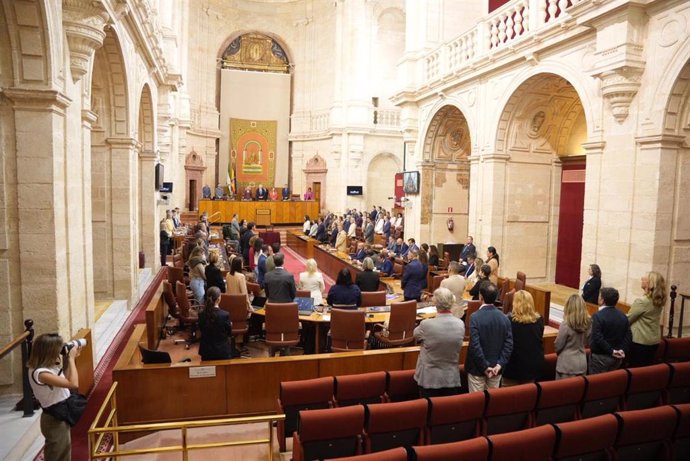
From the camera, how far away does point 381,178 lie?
24562 mm

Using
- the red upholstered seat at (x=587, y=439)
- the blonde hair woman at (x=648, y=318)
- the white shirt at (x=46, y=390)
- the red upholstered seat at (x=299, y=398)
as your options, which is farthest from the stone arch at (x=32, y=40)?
the blonde hair woman at (x=648, y=318)

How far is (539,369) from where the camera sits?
174 inches

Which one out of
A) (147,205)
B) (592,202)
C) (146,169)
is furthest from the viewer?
(147,205)

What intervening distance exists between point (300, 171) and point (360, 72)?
6.15 m

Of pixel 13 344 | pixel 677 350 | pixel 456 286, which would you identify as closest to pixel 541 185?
pixel 456 286

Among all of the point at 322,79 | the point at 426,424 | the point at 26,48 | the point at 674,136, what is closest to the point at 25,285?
the point at 26,48

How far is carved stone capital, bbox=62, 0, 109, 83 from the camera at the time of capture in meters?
5.52

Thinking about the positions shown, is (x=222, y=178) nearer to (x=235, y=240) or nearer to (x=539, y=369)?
(x=235, y=240)

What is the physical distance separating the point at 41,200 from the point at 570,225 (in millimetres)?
10915

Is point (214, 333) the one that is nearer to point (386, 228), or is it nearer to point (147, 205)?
point (147, 205)

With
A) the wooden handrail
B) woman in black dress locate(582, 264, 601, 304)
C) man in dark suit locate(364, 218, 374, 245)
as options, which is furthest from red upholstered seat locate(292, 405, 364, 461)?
man in dark suit locate(364, 218, 374, 245)

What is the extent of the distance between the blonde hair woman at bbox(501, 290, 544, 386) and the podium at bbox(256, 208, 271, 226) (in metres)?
19.4

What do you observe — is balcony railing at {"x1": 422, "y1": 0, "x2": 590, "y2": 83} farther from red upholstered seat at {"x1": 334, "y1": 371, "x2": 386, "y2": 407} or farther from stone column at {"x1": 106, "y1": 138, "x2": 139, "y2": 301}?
stone column at {"x1": 106, "y1": 138, "x2": 139, "y2": 301}

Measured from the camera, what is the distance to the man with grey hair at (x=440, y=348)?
404 cm
